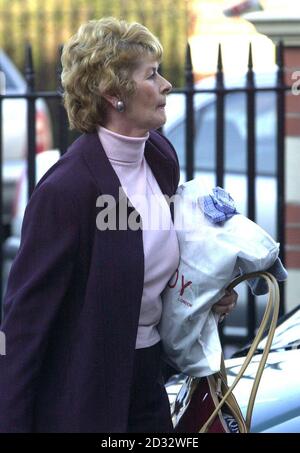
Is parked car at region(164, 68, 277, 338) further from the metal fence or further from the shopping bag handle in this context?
the shopping bag handle

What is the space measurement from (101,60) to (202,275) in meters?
0.56

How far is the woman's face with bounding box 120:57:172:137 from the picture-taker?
3012 millimetres

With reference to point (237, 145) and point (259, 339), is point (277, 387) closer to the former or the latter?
point (259, 339)

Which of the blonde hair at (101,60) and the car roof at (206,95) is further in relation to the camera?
the car roof at (206,95)

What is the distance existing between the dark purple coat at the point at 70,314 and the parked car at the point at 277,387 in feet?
1.15

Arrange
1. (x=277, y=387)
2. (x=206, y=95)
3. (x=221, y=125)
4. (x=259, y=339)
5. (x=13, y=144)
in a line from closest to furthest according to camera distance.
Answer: (x=259, y=339), (x=277, y=387), (x=221, y=125), (x=206, y=95), (x=13, y=144)

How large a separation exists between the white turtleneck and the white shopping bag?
3 centimetres

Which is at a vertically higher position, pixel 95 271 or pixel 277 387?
pixel 95 271

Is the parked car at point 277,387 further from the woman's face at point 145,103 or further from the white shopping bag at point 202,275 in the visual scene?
the woman's face at point 145,103

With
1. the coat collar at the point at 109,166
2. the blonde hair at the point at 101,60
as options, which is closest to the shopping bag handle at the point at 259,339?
the coat collar at the point at 109,166

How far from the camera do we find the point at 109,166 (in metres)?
2.97

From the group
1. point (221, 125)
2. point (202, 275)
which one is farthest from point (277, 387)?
point (221, 125)

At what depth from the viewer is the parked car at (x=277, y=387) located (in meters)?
2.99
